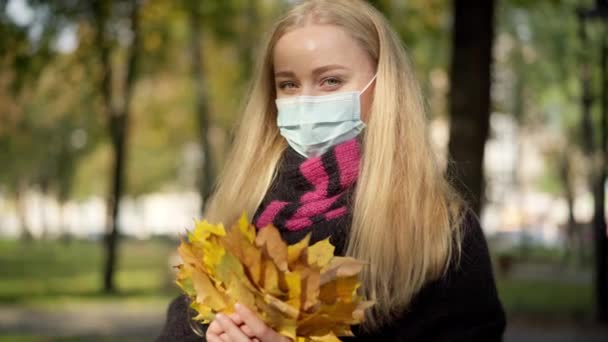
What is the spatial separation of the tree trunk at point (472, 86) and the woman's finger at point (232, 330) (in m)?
7.14

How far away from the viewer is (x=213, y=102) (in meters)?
31.3

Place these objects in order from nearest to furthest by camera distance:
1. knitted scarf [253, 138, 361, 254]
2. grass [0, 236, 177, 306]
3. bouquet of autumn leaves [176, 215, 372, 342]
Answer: bouquet of autumn leaves [176, 215, 372, 342] < knitted scarf [253, 138, 361, 254] < grass [0, 236, 177, 306]

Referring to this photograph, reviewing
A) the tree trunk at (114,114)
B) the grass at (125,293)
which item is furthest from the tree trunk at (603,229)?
the tree trunk at (114,114)

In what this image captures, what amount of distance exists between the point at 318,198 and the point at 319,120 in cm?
23

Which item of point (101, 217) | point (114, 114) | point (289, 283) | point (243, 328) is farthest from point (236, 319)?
point (101, 217)

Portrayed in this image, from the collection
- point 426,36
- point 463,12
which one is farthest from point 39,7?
point 463,12

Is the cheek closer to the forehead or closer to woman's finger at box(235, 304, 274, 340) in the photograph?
the forehead

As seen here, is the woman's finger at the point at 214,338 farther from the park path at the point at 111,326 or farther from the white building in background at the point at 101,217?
the white building in background at the point at 101,217

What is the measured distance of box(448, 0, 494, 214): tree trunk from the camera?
9289mm

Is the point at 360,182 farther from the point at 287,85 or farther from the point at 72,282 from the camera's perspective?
the point at 72,282

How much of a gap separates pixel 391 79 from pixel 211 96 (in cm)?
2742

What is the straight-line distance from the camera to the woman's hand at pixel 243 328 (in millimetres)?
2271

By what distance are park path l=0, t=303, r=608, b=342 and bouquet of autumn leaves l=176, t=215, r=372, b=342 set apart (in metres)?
11.7

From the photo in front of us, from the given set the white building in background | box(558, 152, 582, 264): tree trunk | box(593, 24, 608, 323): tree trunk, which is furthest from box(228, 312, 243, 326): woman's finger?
the white building in background
